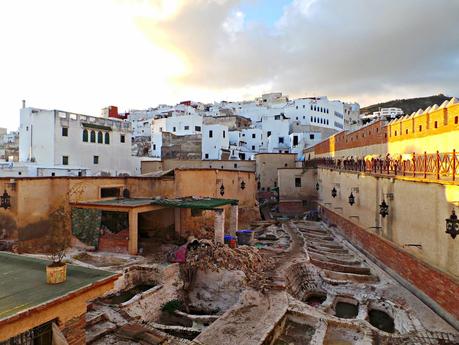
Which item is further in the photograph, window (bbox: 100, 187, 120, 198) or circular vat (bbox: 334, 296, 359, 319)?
window (bbox: 100, 187, 120, 198)

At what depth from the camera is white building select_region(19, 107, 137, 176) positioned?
29.1 metres

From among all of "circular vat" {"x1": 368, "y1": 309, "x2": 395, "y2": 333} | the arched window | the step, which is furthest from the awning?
"circular vat" {"x1": 368, "y1": 309, "x2": 395, "y2": 333}

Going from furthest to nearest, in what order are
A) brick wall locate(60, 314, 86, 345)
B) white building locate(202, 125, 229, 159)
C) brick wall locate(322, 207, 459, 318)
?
white building locate(202, 125, 229, 159)
brick wall locate(322, 207, 459, 318)
brick wall locate(60, 314, 86, 345)

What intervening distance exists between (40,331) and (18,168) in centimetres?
2687

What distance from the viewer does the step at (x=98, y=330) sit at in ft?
29.1

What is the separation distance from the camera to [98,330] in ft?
30.5

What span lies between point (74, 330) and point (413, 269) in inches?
468

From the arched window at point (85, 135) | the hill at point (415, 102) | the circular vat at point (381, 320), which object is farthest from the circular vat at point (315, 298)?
the hill at point (415, 102)

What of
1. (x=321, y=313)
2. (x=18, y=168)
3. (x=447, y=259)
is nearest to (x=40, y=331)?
(x=321, y=313)

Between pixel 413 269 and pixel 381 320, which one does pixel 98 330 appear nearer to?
pixel 381 320

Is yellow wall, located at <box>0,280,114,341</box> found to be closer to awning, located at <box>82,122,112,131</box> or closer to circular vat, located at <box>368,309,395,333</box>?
circular vat, located at <box>368,309,395,333</box>

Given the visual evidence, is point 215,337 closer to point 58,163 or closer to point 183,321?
point 183,321

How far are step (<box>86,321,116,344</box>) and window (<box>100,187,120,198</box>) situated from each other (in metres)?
10.3

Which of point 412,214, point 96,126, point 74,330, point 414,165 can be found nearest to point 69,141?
point 96,126
